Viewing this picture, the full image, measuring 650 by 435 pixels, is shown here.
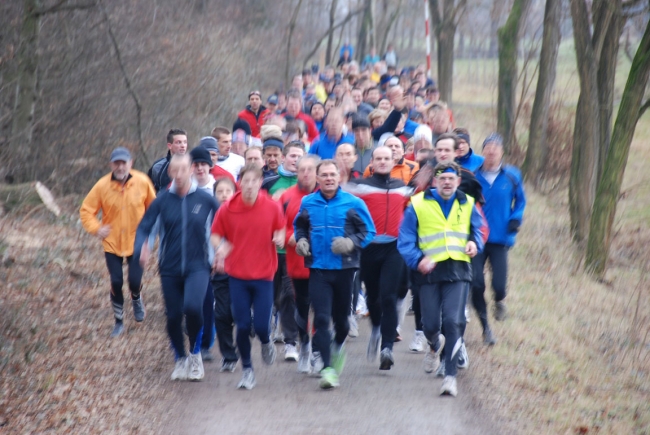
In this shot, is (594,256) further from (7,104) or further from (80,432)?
(7,104)

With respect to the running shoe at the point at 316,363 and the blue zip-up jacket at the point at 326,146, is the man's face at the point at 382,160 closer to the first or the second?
the running shoe at the point at 316,363

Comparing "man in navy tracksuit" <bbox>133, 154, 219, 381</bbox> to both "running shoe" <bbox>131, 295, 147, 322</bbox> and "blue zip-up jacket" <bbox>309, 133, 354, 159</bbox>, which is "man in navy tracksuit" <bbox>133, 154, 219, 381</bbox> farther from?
"blue zip-up jacket" <bbox>309, 133, 354, 159</bbox>

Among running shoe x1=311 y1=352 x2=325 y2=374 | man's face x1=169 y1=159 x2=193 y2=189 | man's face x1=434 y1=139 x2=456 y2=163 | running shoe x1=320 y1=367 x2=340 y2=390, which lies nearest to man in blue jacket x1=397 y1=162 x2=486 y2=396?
man's face x1=434 y1=139 x2=456 y2=163

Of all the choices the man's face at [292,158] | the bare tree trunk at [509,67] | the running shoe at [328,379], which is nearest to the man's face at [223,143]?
the man's face at [292,158]

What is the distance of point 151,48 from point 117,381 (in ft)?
44.0

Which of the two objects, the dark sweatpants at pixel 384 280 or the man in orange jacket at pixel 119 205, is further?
the man in orange jacket at pixel 119 205

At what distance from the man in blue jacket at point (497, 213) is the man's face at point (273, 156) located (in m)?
2.21

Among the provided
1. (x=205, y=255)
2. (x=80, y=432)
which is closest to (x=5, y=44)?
(x=205, y=255)

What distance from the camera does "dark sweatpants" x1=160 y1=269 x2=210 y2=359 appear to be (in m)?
8.01

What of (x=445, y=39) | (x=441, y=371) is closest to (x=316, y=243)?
(x=441, y=371)

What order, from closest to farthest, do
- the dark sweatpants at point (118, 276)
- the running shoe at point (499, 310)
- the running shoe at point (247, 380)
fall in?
the running shoe at point (247, 380) → the dark sweatpants at point (118, 276) → the running shoe at point (499, 310)

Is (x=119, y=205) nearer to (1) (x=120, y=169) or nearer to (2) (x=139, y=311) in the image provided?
(1) (x=120, y=169)

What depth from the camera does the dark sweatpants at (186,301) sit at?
26.3 feet

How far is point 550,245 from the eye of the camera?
16.2 meters
